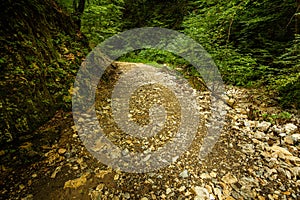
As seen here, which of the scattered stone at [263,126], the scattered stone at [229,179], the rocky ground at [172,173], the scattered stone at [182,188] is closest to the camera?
the rocky ground at [172,173]

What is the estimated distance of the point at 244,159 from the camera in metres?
2.42

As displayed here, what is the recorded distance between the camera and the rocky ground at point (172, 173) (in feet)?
6.02

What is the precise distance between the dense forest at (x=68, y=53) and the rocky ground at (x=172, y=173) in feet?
0.57

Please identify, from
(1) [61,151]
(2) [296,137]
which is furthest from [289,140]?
(1) [61,151]

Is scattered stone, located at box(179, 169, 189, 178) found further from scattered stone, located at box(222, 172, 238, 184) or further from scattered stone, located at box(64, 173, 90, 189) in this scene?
scattered stone, located at box(64, 173, 90, 189)

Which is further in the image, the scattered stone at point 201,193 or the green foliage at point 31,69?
the green foliage at point 31,69

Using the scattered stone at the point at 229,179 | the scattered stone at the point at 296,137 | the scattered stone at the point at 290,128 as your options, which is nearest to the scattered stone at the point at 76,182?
the scattered stone at the point at 229,179

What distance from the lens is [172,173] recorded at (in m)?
2.16

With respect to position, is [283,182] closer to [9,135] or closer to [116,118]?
[116,118]

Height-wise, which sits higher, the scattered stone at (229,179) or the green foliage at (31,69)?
the green foliage at (31,69)

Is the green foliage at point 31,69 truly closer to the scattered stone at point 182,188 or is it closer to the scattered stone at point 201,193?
the scattered stone at point 182,188

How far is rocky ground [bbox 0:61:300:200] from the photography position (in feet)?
6.02

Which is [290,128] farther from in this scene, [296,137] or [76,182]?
[76,182]

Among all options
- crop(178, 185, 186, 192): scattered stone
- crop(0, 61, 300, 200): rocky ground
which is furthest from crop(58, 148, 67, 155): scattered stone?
crop(178, 185, 186, 192): scattered stone
